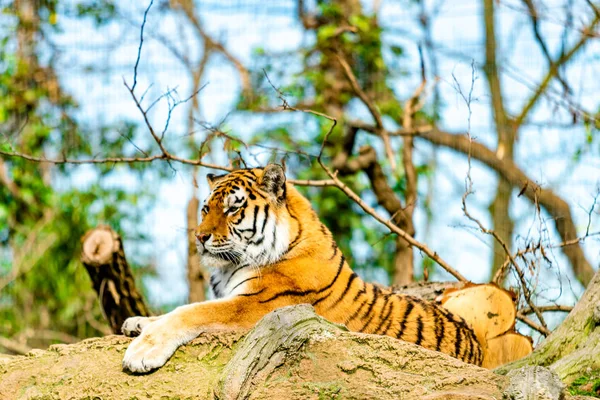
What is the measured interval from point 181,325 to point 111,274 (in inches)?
70.4

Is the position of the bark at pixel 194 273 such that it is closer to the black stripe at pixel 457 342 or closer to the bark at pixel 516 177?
the bark at pixel 516 177

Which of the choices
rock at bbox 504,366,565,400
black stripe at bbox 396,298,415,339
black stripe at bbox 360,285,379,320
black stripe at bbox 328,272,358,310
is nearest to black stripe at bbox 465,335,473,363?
black stripe at bbox 396,298,415,339

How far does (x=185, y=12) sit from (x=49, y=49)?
1489 millimetres

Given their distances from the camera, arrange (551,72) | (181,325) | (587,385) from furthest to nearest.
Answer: (551,72), (181,325), (587,385)

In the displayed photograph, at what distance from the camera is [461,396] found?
2.32 m

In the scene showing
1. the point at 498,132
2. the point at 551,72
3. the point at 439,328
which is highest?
the point at 551,72

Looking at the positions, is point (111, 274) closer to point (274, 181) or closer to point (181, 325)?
point (274, 181)

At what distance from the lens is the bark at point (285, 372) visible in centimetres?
242

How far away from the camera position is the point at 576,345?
2871 mm

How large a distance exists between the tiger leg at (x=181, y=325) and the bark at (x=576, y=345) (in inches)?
37.0

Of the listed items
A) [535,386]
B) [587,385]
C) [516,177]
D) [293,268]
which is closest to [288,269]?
[293,268]

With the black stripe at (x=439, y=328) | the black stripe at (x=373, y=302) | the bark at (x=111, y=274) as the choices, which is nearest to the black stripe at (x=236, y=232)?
the black stripe at (x=373, y=302)

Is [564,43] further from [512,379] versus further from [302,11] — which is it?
[512,379]

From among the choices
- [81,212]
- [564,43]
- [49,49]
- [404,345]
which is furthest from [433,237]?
[404,345]
